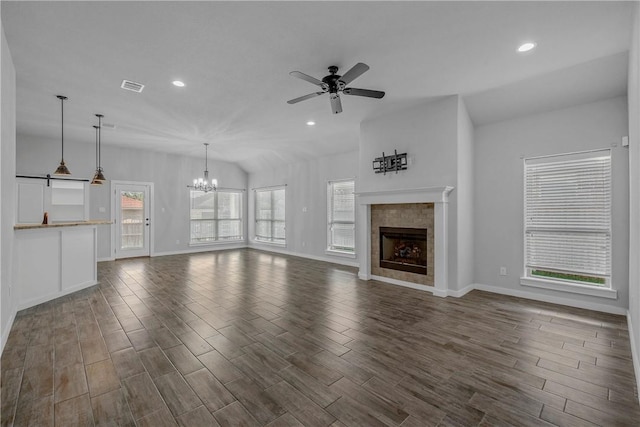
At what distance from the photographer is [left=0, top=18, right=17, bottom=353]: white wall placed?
107 inches

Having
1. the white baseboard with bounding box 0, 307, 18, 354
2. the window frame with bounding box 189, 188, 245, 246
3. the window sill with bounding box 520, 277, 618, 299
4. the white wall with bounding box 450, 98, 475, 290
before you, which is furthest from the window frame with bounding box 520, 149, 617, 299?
the window frame with bounding box 189, 188, 245, 246

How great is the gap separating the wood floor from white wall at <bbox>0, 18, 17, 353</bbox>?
0.30 meters

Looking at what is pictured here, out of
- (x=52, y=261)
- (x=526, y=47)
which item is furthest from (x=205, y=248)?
(x=526, y=47)

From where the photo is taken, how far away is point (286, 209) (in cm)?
879

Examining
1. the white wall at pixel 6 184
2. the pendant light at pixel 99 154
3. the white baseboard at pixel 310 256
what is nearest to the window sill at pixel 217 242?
the white baseboard at pixel 310 256

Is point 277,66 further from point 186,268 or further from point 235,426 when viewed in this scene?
point 186,268

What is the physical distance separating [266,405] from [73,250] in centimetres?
439

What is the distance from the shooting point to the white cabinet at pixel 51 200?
6.42 m

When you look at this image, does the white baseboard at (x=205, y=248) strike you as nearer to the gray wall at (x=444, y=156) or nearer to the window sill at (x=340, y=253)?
the window sill at (x=340, y=253)

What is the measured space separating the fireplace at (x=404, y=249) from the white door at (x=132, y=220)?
6.69m

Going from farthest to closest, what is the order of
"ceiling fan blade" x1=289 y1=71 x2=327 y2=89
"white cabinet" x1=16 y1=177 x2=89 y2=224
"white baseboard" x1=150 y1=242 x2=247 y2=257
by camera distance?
1. "white baseboard" x1=150 y1=242 x2=247 y2=257
2. "white cabinet" x1=16 y1=177 x2=89 y2=224
3. "ceiling fan blade" x1=289 y1=71 x2=327 y2=89

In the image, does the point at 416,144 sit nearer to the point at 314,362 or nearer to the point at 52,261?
the point at 314,362

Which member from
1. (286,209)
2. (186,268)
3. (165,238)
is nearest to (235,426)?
(186,268)

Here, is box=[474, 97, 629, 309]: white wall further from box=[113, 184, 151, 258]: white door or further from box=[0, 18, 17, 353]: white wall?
box=[113, 184, 151, 258]: white door
